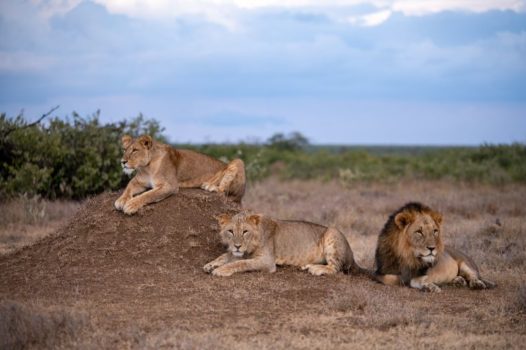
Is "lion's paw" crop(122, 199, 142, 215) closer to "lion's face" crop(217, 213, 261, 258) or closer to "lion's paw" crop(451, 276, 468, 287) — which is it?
"lion's face" crop(217, 213, 261, 258)

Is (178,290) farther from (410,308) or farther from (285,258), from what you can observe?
(410,308)

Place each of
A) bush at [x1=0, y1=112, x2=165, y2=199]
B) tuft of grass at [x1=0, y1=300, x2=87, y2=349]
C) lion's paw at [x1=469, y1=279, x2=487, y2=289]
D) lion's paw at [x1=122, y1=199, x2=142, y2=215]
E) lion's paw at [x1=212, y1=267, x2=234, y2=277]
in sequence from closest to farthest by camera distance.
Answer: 1. tuft of grass at [x1=0, y1=300, x2=87, y2=349]
2. lion's paw at [x1=212, y1=267, x2=234, y2=277]
3. lion's paw at [x1=469, y1=279, x2=487, y2=289]
4. lion's paw at [x1=122, y1=199, x2=142, y2=215]
5. bush at [x1=0, y1=112, x2=165, y2=199]

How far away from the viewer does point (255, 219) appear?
8898 mm

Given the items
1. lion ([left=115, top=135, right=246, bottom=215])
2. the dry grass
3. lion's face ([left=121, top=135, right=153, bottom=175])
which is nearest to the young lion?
lion ([left=115, top=135, right=246, bottom=215])

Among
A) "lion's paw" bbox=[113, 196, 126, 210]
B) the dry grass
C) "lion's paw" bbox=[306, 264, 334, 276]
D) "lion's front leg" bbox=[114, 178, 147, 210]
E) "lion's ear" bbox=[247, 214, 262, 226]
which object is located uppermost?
"lion's front leg" bbox=[114, 178, 147, 210]

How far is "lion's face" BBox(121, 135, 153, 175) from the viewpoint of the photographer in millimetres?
9500

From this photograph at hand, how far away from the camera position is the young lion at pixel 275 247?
28.7 feet

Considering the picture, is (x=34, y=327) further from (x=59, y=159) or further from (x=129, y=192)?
(x=59, y=159)

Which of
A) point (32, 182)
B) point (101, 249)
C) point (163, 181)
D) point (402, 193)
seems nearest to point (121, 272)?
point (101, 249)

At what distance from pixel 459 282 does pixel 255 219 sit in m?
2.53

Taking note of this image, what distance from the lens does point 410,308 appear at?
768cm

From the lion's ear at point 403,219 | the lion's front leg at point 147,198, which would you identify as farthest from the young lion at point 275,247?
the lion's front leg at point 147,198

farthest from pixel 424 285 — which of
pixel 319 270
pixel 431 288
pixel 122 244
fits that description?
pixel 122 244

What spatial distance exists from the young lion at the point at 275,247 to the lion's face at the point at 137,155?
1.37 metres
